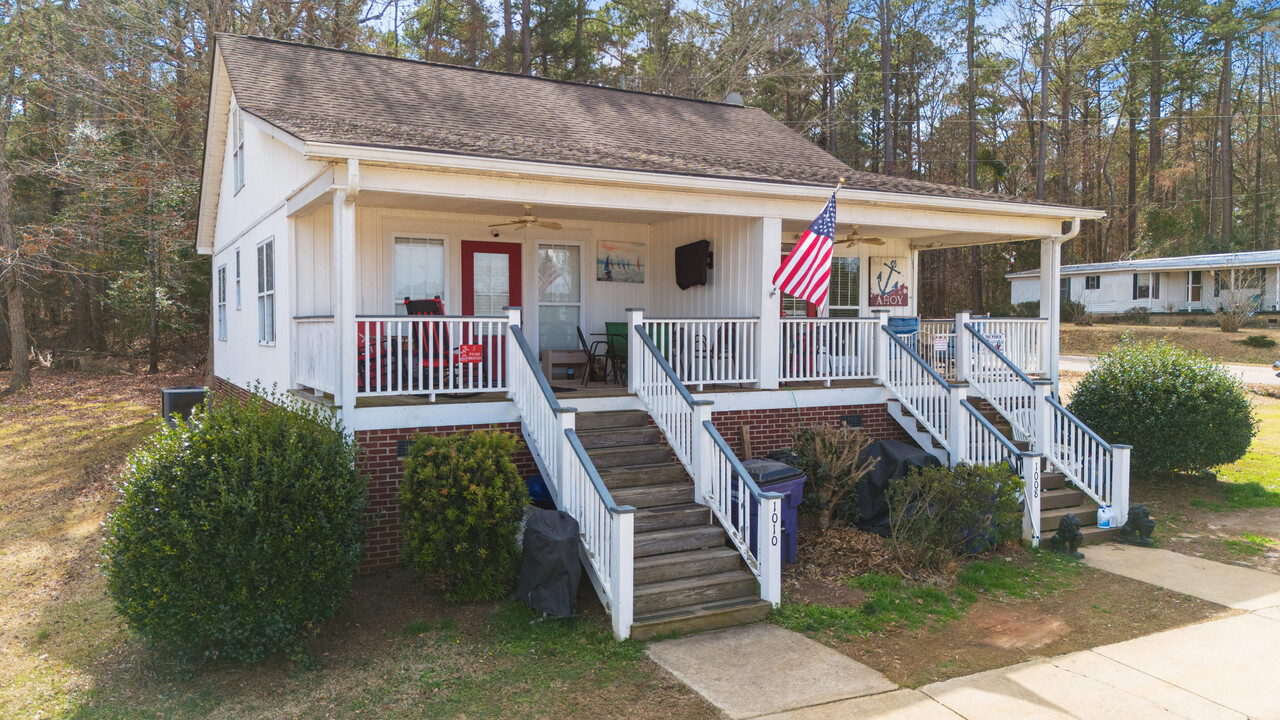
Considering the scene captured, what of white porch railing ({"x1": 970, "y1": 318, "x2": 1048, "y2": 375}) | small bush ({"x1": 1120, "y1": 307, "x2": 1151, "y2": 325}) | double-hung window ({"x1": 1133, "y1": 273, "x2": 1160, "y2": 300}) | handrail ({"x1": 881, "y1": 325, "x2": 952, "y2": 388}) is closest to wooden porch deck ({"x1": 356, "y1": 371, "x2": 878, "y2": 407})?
handrail ({"x1": 881, "y1": 325, "x2": 952, "y2": 388})

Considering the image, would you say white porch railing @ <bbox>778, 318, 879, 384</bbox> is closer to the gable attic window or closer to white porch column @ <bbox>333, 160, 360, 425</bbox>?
white porch column @ <bbox>333, 160, 360, 425</bbox>

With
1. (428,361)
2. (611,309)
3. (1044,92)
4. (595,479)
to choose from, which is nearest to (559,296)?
(611,309)

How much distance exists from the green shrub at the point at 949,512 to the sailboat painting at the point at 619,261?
17.3ft

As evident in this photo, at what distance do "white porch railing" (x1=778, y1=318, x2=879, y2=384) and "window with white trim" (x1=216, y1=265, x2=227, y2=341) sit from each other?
35.5 feet

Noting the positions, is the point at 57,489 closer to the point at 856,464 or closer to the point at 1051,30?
the point at 856,464

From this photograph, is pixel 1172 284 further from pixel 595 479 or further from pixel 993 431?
pixel 595 479

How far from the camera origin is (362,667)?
598 centimetres

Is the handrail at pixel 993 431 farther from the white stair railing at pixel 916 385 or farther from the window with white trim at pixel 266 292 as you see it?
the window with white trim at pixel 266 292

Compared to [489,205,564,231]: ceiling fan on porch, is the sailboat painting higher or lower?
lower

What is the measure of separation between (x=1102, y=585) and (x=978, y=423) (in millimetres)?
2356

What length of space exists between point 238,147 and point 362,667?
34.4ft

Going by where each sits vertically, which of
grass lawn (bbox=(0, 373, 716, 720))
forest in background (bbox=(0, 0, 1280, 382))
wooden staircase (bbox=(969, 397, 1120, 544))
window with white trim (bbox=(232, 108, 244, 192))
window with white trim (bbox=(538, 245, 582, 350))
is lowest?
grass lawn (bbox=(0, 373, 716, 720))

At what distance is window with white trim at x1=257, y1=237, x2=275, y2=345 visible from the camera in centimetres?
1084

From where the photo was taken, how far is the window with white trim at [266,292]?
10.8 meters
